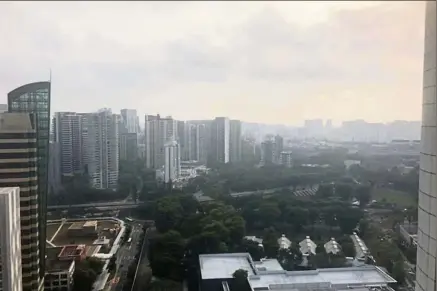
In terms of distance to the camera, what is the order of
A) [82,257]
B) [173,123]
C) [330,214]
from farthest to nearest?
1. [173,123]
2. [330,214]
3. [82,257]

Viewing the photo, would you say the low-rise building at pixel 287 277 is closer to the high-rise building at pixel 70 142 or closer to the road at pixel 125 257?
the road at pixel 125 257

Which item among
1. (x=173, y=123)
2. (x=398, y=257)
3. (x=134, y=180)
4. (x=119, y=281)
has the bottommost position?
(x=119, y=281)

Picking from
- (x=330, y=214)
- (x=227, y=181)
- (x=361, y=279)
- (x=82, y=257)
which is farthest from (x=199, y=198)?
(x=361, y=279)

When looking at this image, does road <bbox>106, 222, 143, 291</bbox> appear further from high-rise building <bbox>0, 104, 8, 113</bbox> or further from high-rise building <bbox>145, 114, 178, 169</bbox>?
high-rise building <bbox>0, 104, 8, 113</bbox>

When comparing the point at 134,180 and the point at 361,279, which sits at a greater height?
the point at 134,180

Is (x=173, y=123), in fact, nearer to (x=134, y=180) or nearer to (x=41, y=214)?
(x=134, y=180)

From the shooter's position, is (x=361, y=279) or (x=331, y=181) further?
(x=331, y=181)
